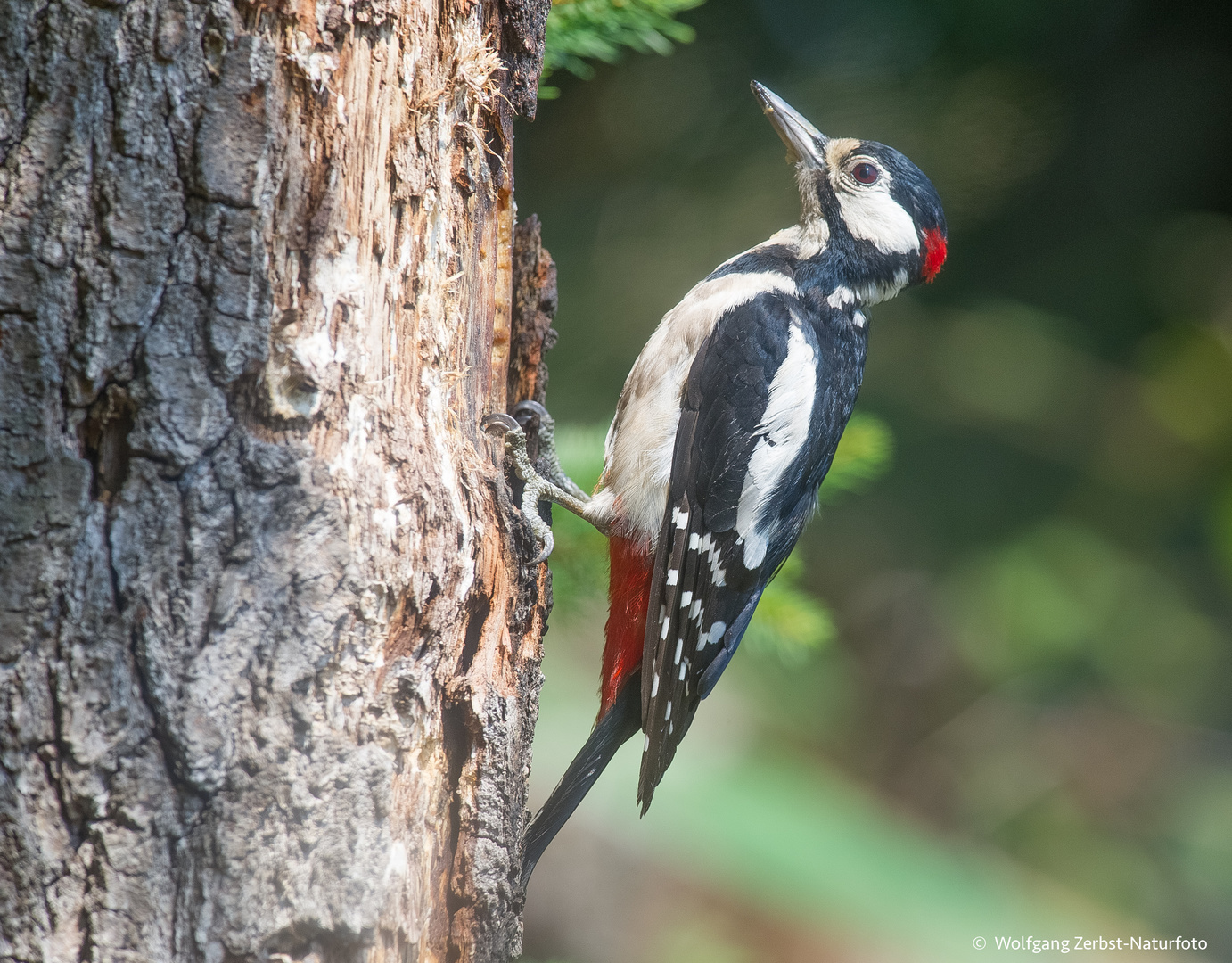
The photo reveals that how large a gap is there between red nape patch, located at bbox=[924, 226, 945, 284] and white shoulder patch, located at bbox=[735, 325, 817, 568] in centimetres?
59

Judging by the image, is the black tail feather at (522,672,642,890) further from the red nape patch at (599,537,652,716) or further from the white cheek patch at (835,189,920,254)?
the white cheek patch at (835,189,920,254)

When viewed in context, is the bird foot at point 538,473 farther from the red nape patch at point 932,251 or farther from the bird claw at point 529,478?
the red nape patch at point 932,251

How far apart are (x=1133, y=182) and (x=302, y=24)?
3.74 meters

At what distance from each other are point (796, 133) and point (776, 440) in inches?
37.4

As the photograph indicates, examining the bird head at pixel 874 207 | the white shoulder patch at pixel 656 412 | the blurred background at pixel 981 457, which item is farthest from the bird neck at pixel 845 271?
the blurred background at pixel 981 457

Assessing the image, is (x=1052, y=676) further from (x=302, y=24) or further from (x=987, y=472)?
(x=302, y=24)

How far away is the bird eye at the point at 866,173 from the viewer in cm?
236

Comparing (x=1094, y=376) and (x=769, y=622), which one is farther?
(x=1094, y=376)

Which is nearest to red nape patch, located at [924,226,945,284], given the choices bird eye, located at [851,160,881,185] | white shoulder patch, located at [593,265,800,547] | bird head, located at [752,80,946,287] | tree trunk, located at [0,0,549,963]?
bird head, located at [752,80,946,287]

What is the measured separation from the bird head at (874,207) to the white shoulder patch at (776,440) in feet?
1.42

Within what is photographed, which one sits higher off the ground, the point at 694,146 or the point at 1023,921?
the point at 694,146

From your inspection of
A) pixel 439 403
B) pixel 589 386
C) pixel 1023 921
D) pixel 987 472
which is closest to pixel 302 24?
pixel 439 403

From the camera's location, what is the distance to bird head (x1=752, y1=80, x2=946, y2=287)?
2354 millimetres

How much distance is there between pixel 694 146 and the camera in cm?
361
